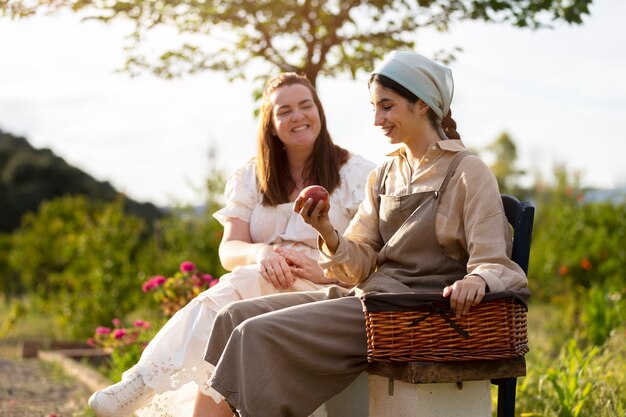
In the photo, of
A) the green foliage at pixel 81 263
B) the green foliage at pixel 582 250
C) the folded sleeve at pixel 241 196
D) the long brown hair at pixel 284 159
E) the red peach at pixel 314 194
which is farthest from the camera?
the green foliage at pixel 81 263

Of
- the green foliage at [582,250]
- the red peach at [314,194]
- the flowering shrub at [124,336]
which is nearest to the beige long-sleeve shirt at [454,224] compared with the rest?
the red peach at [314,194]

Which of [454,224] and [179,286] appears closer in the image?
[454,224]

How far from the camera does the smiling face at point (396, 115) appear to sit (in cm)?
361

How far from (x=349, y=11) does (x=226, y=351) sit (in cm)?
361

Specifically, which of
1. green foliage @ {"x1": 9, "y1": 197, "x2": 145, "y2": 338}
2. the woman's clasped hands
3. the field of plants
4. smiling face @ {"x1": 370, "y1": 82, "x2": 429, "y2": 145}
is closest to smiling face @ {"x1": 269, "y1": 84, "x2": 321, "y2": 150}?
the woman's clasped hands

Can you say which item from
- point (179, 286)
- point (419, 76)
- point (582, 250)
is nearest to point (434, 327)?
point (419, 76)

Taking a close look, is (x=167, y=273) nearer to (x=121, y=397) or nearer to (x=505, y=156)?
(x=121, y=397)

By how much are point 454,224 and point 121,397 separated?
1.61 metres

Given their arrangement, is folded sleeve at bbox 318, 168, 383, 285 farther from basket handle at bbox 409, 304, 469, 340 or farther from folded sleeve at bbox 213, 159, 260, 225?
folded sleeve at bbox 213, 159, 260, 225

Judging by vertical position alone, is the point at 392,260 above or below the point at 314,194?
below

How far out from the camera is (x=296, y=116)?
15.7 ft

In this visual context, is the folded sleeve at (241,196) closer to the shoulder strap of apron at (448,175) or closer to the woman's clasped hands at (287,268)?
the woman's clasped hands at (287,268)

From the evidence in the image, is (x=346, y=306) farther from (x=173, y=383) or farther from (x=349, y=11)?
(x=349, y=11)

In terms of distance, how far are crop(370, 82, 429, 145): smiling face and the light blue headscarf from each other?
0.05 meters
